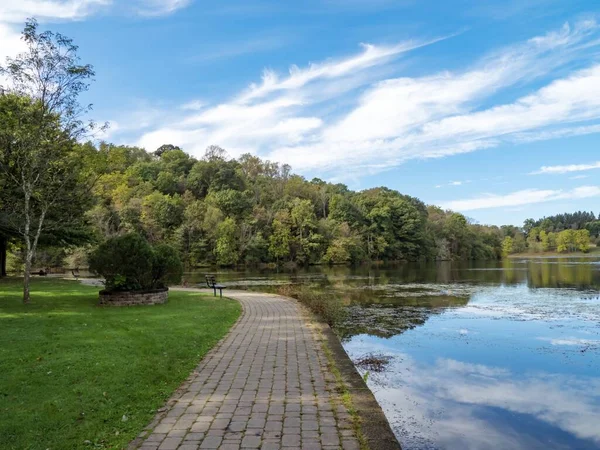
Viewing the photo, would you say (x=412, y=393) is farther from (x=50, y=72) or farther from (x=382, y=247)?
(x=382, y=247)

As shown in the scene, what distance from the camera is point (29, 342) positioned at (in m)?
7.63

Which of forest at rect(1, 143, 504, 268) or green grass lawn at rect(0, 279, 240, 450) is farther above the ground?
forest at rect(1, 143, 504, 268)

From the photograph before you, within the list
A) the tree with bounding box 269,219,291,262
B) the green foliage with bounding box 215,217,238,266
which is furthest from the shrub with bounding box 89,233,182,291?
the tree with bounding box 269,219,291,262

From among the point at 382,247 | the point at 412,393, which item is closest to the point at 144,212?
the point at 382,247

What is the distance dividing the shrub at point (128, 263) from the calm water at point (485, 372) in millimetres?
6356

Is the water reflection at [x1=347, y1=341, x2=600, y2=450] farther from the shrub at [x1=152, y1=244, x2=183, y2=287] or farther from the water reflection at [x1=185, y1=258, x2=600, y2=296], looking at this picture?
the water reflection at [x1=185, y1=258, x2=600, y2=296]

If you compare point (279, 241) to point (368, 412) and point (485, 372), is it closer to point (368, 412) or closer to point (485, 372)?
point (485, 372)

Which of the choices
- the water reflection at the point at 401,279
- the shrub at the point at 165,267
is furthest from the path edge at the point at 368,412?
the water reflection at the point at 401,279

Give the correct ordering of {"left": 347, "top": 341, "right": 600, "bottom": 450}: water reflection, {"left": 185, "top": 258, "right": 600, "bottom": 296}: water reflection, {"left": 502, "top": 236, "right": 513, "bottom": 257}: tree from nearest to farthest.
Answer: {"left": 347, "top": 341, "right": 600, "bottom": 450}: water reflection, {"left": 185, "top": 258, "right": 600, "bottom": 296}: water reflection, {"left": 502, "top": 236, "right": 513, "bottom": 257}: tree

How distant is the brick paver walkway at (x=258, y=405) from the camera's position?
13.3 feet

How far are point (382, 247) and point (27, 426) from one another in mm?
73336

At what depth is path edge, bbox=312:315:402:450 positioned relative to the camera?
407 cm

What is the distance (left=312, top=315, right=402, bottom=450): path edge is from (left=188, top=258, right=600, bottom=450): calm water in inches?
29.7

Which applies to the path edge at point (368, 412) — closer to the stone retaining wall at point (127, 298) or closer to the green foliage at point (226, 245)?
the stone retaining wall at point (127, 298)
